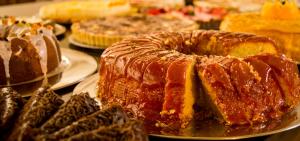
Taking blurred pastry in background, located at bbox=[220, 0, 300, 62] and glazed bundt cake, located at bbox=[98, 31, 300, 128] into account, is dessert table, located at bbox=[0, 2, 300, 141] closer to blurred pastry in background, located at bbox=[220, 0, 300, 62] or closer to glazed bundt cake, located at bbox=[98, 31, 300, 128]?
glazed bundt cake, located at bbox=[98, 31, 300, 128]

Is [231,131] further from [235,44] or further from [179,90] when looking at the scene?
[235,44]

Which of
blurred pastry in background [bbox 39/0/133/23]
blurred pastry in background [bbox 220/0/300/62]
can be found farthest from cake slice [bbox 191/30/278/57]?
blurred pastry in background [bbox 39/0/133/23]

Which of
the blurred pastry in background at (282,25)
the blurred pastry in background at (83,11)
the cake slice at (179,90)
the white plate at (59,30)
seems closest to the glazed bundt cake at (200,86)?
the cake slice at (179,90)

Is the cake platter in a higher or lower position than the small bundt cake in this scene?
lower

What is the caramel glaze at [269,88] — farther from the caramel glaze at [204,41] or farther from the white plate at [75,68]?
the white plate at [75,68]

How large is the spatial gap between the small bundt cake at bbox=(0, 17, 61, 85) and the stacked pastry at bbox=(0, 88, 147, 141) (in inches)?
32.7

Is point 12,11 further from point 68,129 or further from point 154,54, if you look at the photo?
point 68,129

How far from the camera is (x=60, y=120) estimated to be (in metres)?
1.33

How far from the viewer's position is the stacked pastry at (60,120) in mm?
1244

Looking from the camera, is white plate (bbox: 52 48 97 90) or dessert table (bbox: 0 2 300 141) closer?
dessert table (bbox: 0 2 300 141)

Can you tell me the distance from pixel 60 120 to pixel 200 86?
1.97 ft

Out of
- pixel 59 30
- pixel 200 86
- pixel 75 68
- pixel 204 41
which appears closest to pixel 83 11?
pixel 59 30

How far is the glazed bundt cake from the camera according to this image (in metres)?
1.68

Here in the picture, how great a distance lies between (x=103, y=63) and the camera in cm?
197
